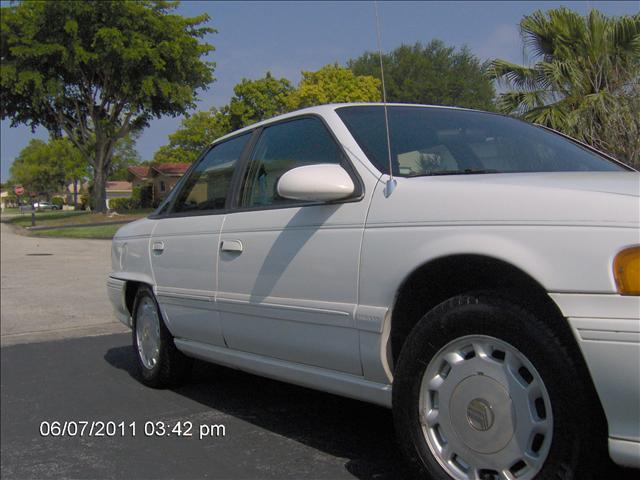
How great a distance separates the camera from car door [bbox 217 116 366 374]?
114 inches

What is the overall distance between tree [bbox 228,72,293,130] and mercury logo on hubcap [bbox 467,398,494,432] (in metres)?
55.0

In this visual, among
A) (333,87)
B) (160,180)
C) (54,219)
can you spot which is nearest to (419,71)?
(333,87)

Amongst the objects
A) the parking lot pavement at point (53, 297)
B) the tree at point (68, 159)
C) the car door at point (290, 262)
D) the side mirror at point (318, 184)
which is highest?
the tree at point (68, 159)

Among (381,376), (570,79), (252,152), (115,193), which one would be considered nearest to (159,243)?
(252,152)

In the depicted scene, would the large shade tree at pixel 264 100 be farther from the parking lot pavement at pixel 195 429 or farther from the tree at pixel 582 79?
the parking lot pavement at pixel 195 429

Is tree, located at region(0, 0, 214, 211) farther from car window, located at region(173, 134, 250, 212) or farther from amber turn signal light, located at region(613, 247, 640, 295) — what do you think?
amber turn signal light, located at region(613, 247, 640, 295)

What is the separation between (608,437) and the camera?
206 cm

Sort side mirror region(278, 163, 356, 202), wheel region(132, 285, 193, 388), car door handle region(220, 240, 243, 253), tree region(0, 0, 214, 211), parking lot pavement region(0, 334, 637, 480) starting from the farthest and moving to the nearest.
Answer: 1. tree region(0, 0, 214, 211)
2. wheel region(132, 285, 193, 388)
3. car door handle region(220, 240, 243, 253)
4. parking lot pavement region(0, 334, 637, 480)
5. side mirror region(278, 163, 356, 202)

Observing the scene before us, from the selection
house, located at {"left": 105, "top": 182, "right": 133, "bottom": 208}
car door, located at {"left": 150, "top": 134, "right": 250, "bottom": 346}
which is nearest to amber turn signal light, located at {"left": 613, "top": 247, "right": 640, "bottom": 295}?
car door, located at {"left": 150, "top": 134, "right": 250, "bottom": 346}

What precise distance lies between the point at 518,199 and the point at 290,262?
1.20 meters

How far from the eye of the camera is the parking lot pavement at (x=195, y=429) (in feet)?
10.6

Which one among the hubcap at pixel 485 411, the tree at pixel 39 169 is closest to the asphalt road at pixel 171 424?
the hubcap at pixel 485 411

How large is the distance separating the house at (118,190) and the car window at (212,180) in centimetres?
11218

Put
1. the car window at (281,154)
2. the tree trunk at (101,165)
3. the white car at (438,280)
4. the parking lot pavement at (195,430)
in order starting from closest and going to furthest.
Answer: the white car at (438,280) < the parking lot pavement at (195,430) < the car window at (281,154) < the tree trunk at (101,165)
